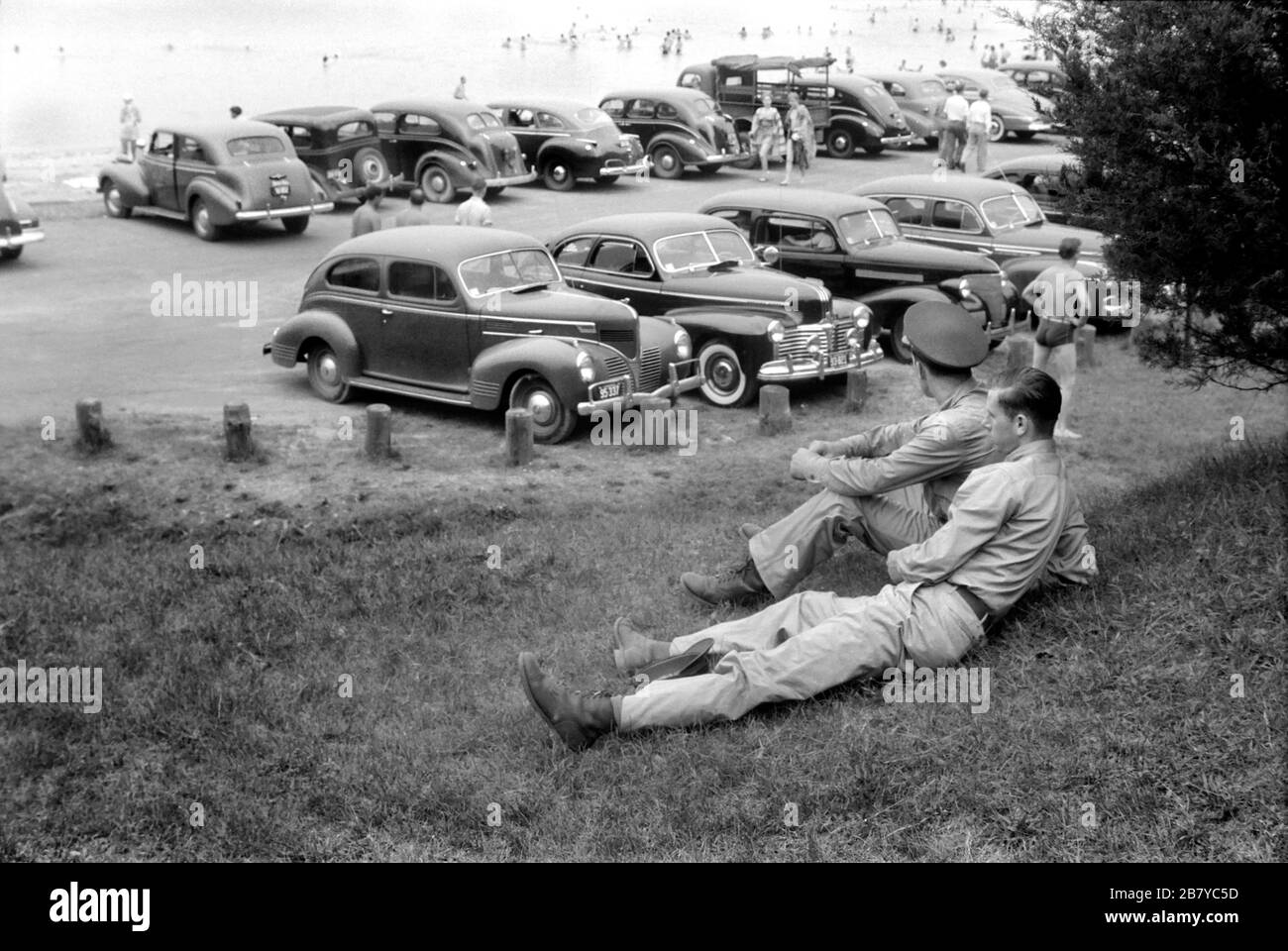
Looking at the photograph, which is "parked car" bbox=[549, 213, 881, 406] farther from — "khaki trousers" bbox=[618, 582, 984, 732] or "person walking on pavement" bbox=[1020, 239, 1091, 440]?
"khaki trousers" bbox=[618, 582, 984, 732]

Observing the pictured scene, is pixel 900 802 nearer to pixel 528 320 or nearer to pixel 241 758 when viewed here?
pixel 241 758

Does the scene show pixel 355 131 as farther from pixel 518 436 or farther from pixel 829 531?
pixel 829 531

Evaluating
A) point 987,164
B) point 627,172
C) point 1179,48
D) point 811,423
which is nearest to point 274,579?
point 1179,48

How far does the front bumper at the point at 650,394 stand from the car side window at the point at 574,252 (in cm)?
207

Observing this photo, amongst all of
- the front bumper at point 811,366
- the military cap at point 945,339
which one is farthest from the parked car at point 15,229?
the military cap at point 945,339

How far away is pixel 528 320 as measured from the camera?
12.2 metres

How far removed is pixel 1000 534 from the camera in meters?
5.34

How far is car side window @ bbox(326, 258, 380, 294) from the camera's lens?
41.8 ft

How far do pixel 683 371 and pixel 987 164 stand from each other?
20108 mm

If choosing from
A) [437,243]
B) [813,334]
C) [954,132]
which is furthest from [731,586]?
[954,132]

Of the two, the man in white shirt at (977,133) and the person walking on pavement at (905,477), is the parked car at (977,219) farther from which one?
the man in white shirt at (977,133)

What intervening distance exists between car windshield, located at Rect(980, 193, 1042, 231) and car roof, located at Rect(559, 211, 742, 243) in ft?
12.6

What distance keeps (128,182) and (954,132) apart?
15.8 meters

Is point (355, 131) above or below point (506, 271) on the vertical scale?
above
